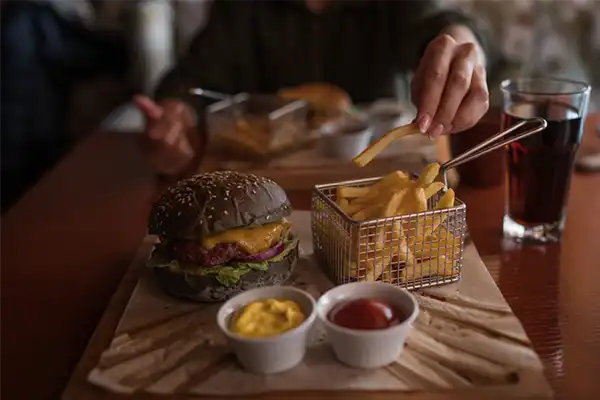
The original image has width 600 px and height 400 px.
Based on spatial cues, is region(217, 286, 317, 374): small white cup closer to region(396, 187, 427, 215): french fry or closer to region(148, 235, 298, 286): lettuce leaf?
region(148, 235, 298, 286): lettuce leaf

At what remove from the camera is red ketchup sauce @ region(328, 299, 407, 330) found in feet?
3.05

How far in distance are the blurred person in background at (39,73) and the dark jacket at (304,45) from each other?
1.03 metres

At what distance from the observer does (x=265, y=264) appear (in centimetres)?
110

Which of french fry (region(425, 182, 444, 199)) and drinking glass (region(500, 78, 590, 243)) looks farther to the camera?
drinking glass (region(500, 78, 590, 243))

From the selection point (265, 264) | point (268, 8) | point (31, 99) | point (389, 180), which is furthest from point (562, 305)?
point (31, 99)

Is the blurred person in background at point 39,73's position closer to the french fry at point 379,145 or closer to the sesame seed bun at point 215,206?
the sesame seed bun at point 215,206

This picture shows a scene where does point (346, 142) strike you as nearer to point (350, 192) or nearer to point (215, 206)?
point (350, 192)

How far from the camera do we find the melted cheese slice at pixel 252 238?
3.54 feet

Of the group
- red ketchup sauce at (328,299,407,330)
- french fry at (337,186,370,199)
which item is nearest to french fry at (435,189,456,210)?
french fry at (337,186,370,199)

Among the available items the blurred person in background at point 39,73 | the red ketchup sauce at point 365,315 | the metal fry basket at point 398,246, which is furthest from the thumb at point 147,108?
the blurred person in background at point 39,73

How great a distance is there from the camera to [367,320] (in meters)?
0.93

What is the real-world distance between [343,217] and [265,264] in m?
0.14

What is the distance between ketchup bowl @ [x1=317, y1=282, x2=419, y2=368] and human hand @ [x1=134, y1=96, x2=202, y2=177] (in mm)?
830

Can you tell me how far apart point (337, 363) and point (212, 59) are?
6.12 feet
